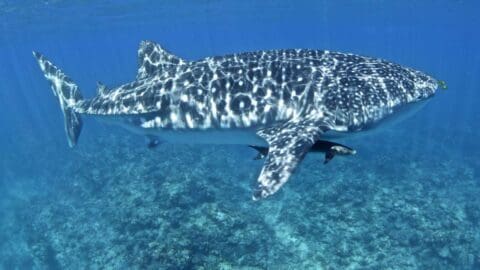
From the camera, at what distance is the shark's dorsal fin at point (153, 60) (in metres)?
10.9

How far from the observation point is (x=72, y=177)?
2561cm

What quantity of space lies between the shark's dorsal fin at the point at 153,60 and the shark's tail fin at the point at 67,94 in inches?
135

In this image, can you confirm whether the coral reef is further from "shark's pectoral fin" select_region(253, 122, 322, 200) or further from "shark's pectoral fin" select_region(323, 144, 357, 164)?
"shark's pectoral fin" select_region(323, 144, 357, 164)

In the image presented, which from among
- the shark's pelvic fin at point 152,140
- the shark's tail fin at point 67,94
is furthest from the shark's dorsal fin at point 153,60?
the shark's tail fin at point 67,94

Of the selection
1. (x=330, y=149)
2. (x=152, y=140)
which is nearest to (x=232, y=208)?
(x=152, y=140)

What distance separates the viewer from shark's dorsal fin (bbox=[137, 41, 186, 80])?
10.9 m

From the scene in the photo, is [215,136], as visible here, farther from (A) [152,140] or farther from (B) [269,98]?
(A) [152,140]

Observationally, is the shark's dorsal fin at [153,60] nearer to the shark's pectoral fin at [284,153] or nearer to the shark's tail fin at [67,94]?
the shark's tail fin at [67,94]

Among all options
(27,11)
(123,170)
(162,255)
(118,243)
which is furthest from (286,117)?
(27,11)

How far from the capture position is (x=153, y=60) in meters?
11.1

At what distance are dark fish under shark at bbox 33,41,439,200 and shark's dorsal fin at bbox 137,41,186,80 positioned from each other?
3 cm

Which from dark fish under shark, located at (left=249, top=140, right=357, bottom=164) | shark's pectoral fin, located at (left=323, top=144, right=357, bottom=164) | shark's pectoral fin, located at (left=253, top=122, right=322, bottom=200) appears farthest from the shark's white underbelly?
shark's pectoral fin, located at (left=323, top=144, right=357, bottom=164)

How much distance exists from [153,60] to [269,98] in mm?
3901

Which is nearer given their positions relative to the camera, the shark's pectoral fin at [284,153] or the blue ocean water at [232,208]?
the shark's pectoral fin at [284,153]
